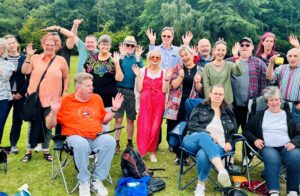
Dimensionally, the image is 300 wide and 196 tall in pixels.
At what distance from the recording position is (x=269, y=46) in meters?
5.09

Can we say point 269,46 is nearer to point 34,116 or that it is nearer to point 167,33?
point 167,33

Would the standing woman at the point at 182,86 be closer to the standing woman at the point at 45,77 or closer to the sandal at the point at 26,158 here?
the standing woman at the point at 45,77

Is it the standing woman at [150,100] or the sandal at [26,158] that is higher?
the standing woman at [150,100]

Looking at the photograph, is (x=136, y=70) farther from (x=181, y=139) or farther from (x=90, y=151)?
(x=90, y=151)

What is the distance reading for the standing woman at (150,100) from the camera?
16.2 feet

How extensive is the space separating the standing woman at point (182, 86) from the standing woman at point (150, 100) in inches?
4.7

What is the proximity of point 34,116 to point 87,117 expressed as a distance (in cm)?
93

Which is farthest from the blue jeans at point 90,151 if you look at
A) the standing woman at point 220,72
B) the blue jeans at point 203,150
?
the standing woman at point 220,72

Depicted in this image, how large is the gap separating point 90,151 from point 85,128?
314 millimetres

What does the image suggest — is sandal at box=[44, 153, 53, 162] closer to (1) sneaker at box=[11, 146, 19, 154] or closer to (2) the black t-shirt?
(1) sneaker at box=[11, 146, 19, 154]

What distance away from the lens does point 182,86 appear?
16.4 ft

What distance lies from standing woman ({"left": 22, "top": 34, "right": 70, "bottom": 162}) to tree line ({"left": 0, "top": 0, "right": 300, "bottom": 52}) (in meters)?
27.1

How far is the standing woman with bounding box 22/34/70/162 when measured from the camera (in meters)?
4.68

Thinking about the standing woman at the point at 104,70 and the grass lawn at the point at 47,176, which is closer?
the grass lawn at the point at 47,176
